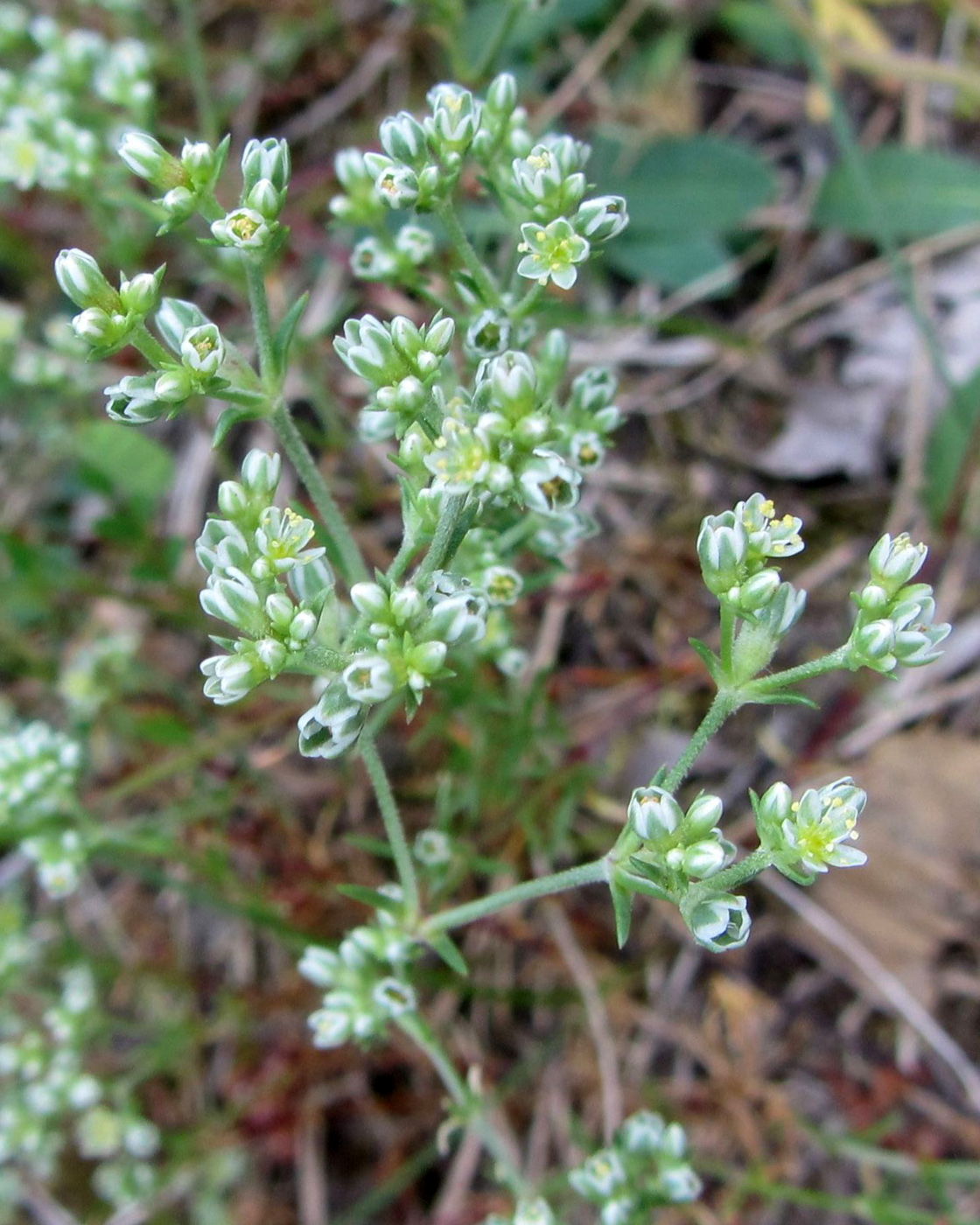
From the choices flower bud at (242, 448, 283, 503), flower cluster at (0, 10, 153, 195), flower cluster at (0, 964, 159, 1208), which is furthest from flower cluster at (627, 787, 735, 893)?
flower cluster at (0, 10, 153, 195)

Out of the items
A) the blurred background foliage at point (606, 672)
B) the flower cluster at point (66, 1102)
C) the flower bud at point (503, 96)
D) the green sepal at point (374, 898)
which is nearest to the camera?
the green sepal at point (374, 898)

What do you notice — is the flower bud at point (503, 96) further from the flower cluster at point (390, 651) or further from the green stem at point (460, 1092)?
the green stem at point (460, 1092)

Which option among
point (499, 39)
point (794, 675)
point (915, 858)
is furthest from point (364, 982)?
point (499, 39)

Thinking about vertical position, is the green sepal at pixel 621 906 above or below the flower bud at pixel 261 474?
below

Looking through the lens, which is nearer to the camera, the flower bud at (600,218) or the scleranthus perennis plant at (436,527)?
the scleranthus perennis plant at (436,527)

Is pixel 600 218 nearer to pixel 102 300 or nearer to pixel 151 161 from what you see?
pixel 151 161

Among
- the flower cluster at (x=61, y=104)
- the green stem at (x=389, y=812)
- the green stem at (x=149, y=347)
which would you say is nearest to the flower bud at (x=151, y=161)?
the green stem at (x=149, y=347)

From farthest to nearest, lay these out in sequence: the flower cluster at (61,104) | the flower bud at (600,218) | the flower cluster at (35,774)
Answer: the flower cluster at (61,104)
the flower cluster at (35,774)
the flower bud at (600,218)
